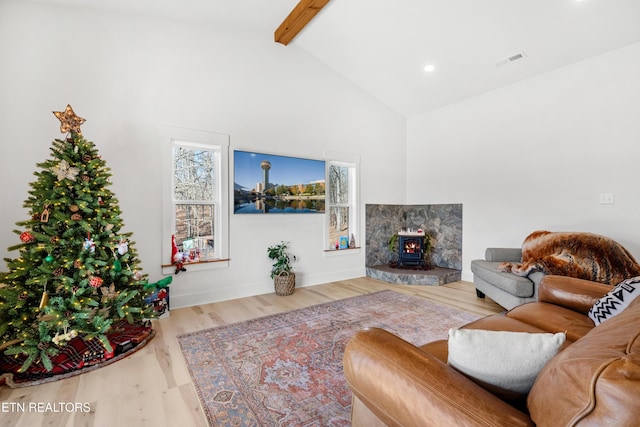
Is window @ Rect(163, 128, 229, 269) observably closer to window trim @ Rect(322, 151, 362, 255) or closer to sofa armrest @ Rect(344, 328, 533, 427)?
window trim @ Rect(322, 151, 362, 255)

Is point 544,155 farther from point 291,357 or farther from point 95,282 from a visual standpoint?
point 95,282

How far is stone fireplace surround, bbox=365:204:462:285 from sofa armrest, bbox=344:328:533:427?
3661mm

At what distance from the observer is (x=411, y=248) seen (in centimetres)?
497

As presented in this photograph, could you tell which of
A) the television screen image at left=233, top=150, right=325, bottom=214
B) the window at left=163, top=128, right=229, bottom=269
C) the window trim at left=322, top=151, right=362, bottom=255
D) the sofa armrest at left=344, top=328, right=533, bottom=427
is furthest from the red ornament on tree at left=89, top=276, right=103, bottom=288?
the window trim at left=322, top=151, right=362, bottom=255

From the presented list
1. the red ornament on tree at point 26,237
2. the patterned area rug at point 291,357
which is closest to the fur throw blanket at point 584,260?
the patterned area rug at point 291,357

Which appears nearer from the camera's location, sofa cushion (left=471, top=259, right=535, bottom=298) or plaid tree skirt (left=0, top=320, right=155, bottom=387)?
plaid tree skirt (left=0, top=320, right=155, bottom=387)

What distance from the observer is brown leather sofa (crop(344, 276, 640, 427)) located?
21.9 inches

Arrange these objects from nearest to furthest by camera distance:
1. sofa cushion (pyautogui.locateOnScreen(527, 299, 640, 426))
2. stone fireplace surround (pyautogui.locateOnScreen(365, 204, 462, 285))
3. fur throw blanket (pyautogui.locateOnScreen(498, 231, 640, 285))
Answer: sofa cushion (pyautogui.locateOnScreen(527, 299, 640, 426)) → fur throw blanket (pyautogui.locateOnScreen(498, 231, 640, 285)) → stone fireplace surround (pyautogui.locateOnScreen(365, 204, 462, 285))

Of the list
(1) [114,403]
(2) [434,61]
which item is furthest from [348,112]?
(1) [114,403]

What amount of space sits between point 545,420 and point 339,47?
178 inches

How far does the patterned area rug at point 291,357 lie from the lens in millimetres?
1698

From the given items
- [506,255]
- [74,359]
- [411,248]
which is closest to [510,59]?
[506,255]

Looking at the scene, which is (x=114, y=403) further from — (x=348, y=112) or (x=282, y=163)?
(x=348, y=112)

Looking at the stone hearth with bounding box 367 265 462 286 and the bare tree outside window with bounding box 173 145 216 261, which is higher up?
the bare tree outside window with bounding box 173 145 216 261
